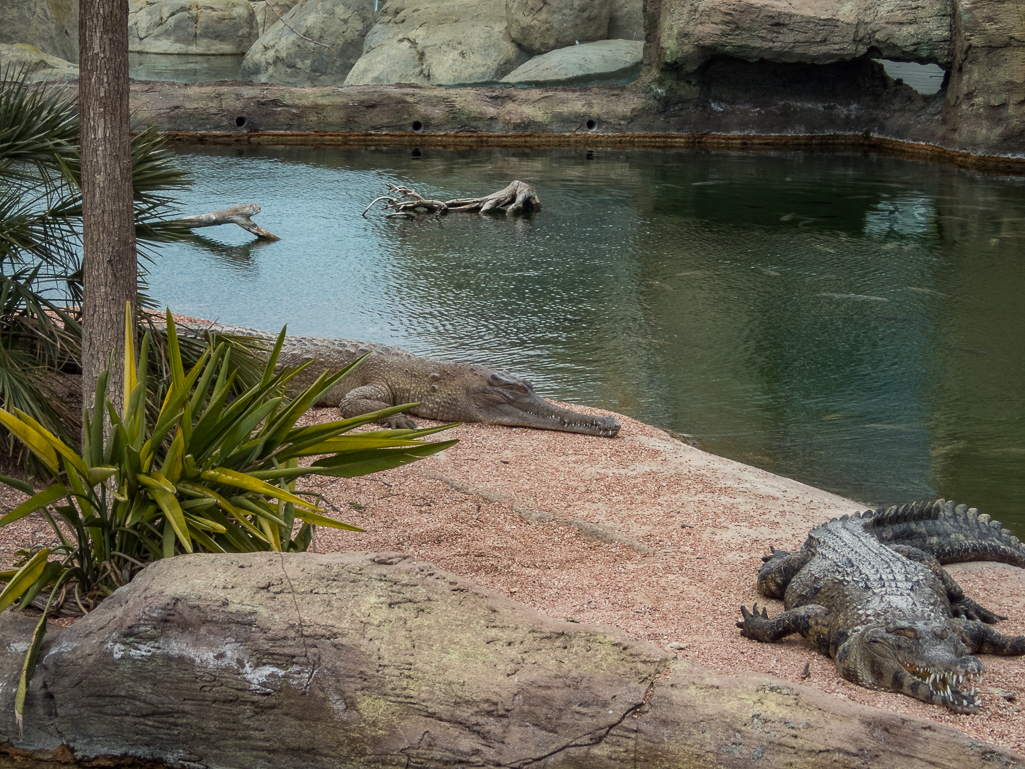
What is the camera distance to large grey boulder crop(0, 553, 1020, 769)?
2.05 meters

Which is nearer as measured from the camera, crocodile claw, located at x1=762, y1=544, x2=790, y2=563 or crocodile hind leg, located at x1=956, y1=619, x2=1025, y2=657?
crocodile hind leg, located at x1=956, y1=619, x2=1025, y2=657

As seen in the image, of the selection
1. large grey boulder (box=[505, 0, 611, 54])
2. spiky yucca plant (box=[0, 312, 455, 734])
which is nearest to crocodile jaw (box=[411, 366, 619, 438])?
spiky yucca plant (box=[0, 312, 455, 734])

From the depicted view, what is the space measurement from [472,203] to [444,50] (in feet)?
33.9

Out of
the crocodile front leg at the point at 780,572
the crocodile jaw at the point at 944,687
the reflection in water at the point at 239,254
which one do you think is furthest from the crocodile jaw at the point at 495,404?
the reflection in water at the point at 239,254

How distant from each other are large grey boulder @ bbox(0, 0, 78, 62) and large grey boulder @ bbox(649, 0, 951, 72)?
12.9m

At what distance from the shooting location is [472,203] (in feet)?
36.9

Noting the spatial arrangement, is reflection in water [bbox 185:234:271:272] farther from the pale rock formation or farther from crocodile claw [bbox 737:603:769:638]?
the pale rock formation

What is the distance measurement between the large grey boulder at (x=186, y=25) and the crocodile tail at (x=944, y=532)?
25441 mm

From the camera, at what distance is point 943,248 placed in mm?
9891

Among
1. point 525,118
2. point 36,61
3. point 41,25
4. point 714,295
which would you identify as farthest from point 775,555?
point 41,25

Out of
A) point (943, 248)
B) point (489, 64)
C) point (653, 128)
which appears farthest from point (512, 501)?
point (489, 64)

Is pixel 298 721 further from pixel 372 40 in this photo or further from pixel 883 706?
pixel 372 40

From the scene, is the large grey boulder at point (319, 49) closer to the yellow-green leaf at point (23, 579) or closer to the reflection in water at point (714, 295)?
the reflection in water at point (714, 295)

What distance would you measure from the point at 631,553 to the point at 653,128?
44.1ft
